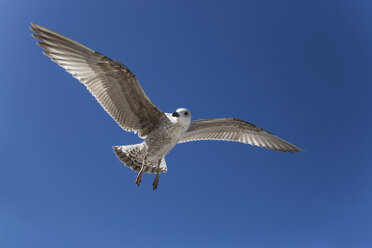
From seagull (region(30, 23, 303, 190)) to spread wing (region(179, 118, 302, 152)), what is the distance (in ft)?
3.00

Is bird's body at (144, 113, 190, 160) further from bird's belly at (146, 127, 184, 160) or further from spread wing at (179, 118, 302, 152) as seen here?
spread wing at (179, 118, 302, 152)

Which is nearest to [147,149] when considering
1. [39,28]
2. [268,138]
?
[39,28]

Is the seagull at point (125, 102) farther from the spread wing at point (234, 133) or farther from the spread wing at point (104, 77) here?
the spread wing at point (234, 133)

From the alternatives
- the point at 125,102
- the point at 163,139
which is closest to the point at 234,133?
the point at 163,139

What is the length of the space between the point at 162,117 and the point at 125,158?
1.25 meters

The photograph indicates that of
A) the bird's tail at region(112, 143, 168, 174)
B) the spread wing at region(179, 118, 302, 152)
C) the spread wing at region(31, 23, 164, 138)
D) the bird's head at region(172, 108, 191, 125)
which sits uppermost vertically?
the spread wing at region(179, 118, 302, 152)

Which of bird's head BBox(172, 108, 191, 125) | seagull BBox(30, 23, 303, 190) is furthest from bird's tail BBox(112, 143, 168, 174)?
bird's head BBox(172, 108, 191, 125)

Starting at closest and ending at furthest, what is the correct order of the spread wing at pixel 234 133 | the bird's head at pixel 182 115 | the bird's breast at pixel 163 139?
the bird's head at pixel 182 115 < the bird's breast at pixel 163 139 < the spread wing at pixel 234 133

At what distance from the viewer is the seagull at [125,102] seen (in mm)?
4473

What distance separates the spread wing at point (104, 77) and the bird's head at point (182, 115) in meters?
0.51

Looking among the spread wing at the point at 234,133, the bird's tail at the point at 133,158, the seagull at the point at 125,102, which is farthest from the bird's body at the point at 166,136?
the spread wing at the point at 234,133

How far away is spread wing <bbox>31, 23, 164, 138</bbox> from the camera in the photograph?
4.41 meters

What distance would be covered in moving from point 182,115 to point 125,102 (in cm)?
110

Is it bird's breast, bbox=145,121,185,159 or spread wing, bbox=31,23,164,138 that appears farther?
bird's breast, bbox=145,121,185,159
